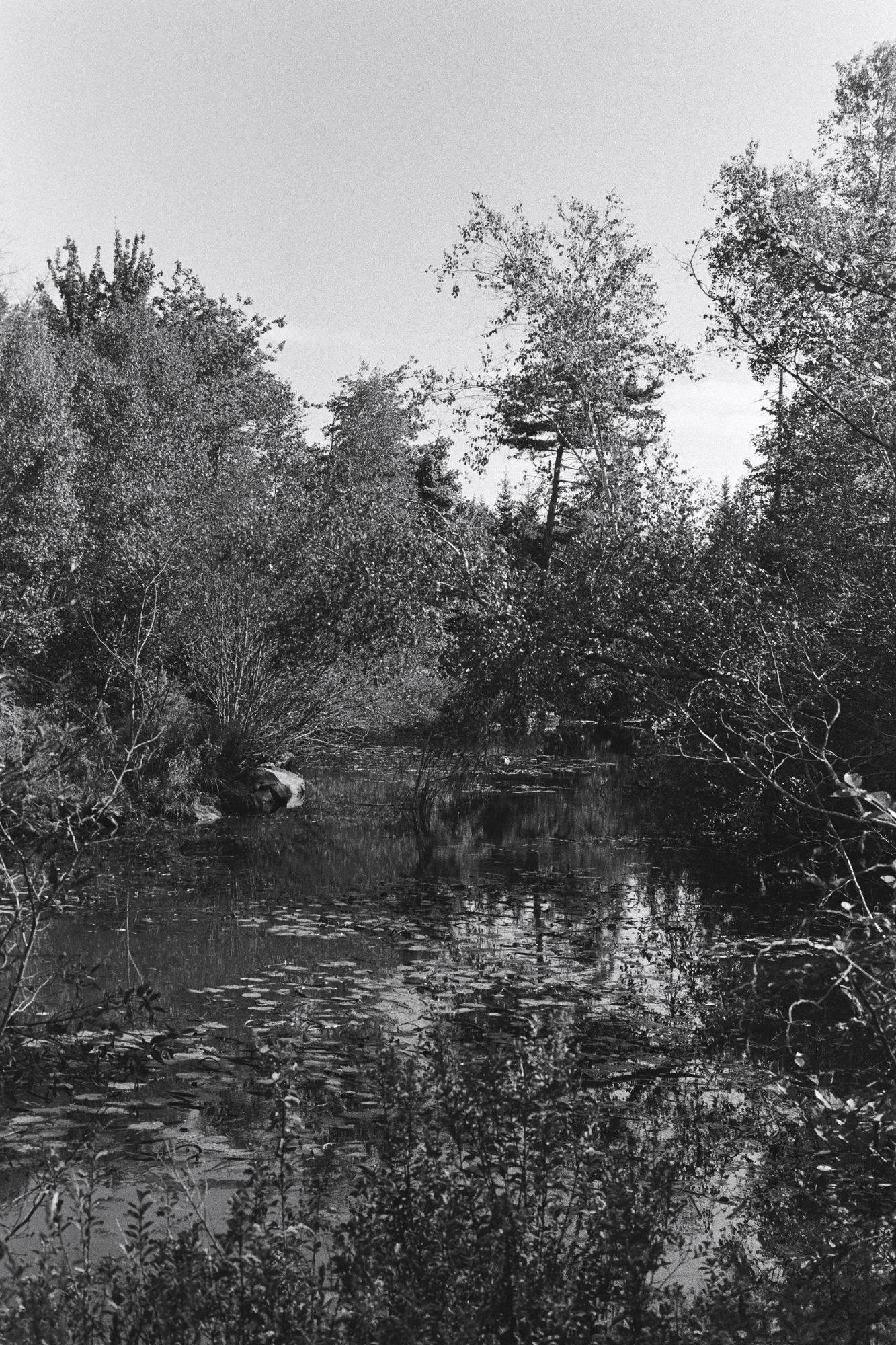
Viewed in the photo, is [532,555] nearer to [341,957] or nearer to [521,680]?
[521,680]

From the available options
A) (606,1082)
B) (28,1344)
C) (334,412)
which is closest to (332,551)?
(606,1082)

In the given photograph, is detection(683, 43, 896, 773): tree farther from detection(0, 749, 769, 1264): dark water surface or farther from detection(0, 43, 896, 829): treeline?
detection(0, 749, 769, 1264): dark water surface

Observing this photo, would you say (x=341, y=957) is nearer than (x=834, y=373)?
Yes

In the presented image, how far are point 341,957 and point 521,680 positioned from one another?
14.7ft

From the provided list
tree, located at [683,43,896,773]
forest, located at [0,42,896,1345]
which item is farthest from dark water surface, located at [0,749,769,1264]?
tree, located at [683,43,896,773]

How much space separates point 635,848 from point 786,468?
308 inches

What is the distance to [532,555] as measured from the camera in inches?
893

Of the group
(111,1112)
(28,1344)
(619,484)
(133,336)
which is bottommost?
(111,1112)

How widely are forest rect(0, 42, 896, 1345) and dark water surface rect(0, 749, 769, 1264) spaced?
0.43 meters

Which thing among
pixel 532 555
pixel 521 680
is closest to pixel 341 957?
pixel 521 680

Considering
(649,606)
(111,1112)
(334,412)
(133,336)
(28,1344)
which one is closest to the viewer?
(28,1344)

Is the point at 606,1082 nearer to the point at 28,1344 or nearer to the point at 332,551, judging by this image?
the point at 28,1344

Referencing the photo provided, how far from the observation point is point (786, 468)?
2152 centimetres

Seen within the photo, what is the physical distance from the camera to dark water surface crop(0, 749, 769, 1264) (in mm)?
6949
